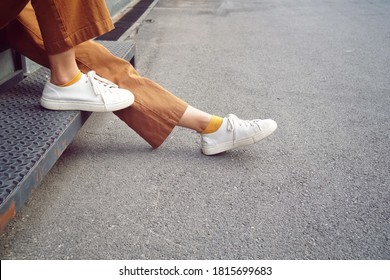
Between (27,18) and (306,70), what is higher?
(27,18)

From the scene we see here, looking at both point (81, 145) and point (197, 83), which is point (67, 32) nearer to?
point (81, 145)

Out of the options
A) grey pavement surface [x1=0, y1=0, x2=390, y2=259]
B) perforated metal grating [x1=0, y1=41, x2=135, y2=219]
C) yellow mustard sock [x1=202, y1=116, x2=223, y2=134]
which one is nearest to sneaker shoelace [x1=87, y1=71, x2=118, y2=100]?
perforated metal grating [x1=0, y1=41, x2=135, y2=219]

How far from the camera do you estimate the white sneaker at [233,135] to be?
Result: 86.7 inches

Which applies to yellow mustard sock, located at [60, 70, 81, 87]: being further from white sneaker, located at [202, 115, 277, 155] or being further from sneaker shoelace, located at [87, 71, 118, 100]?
white sneaker, located at [202, 115, 277, 155]

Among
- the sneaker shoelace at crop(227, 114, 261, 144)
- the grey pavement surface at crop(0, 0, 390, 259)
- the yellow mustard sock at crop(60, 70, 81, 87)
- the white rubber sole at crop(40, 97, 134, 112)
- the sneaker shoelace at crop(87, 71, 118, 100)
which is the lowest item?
the grey pavement surface at crop(0, 0, 390, 259)

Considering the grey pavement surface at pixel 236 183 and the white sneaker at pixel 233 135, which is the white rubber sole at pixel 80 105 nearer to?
the grey pavement surface at pixel 236 183

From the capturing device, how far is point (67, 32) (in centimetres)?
181

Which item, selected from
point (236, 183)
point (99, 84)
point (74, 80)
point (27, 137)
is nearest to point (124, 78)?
point (99, 84)

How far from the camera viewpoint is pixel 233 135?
7.24 feet

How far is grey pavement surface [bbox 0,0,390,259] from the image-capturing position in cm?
163

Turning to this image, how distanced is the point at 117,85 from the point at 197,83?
4.72 ft

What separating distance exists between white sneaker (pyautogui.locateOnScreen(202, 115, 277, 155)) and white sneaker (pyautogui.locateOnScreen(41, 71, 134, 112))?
0.48 meters

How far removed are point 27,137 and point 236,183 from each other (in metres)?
0.99
